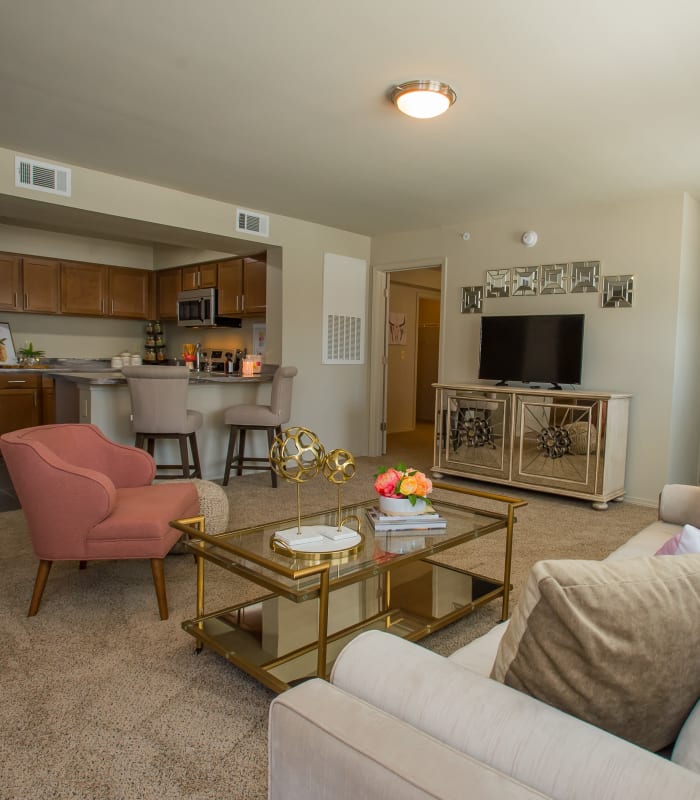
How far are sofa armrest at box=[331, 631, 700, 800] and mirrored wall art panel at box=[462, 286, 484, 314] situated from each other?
15.7 ft

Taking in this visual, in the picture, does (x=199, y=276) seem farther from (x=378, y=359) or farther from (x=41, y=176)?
(x=41, y=176)

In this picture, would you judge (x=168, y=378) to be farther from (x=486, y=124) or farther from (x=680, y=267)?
(x=680, y=267)

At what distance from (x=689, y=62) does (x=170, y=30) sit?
218cm

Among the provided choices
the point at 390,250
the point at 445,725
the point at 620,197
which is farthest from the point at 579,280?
the point at 445,725

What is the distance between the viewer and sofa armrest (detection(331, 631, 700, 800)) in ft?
2.46

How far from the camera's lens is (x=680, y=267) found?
441cm

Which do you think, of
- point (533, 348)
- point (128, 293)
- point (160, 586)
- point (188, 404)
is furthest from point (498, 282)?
point (128, 293)

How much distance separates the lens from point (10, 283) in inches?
256

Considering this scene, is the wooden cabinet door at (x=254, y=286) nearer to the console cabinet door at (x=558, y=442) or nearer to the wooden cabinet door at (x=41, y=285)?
the wooden cabinet door at (x=41, y=285)

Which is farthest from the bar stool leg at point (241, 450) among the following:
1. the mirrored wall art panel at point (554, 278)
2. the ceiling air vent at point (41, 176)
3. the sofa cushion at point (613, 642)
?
the sofa cushion at point (613, 642)

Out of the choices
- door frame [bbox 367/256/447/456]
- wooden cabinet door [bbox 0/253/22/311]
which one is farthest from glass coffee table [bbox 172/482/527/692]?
wooden cabinet door [bbox 0/253/22/311]

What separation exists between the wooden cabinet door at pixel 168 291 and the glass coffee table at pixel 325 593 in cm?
548

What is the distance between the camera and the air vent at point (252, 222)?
515cm

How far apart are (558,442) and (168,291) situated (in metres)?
5.15
